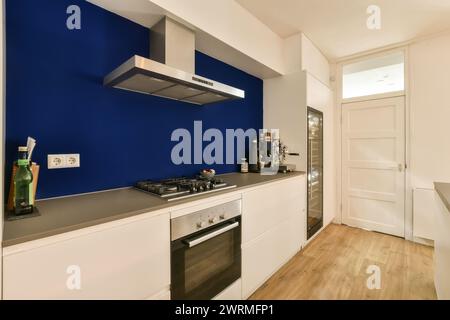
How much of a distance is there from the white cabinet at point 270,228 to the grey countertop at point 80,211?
40cm

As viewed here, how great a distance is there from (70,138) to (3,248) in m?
0.81

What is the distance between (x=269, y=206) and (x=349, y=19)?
2.22 meters

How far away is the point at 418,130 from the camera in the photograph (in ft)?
9.27

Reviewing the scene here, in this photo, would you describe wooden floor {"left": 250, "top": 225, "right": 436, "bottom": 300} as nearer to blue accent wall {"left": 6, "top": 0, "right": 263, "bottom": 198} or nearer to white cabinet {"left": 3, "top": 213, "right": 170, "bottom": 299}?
white cabinet {"left": 3, "top": 213, "right": 170, "bottom": 299}

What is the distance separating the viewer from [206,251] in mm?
1401

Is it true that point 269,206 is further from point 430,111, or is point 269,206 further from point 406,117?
point 430,111

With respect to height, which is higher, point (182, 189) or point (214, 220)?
point (182, 189)

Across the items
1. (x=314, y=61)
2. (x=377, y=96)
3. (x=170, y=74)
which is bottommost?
(x=170, y=74)

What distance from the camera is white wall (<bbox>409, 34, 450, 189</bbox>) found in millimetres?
2652

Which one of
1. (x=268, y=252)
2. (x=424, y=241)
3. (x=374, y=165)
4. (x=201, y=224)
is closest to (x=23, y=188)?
(x=201, y=224)

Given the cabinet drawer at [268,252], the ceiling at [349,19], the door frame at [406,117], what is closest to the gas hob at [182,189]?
the cabinet drawer at [268,252]

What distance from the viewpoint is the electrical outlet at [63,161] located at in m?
1.29
